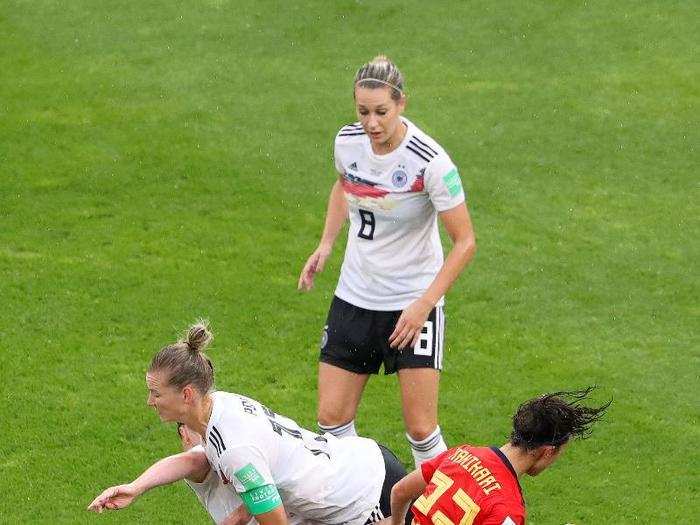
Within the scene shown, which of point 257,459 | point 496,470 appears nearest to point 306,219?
point 257,459

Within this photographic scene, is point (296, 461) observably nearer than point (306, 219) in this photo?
Yes

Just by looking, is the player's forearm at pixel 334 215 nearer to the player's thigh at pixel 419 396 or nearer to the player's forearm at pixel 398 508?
the player's thigh at pixel 419 396

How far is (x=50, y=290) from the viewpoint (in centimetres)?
1029

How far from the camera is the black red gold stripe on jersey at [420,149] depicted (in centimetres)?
677

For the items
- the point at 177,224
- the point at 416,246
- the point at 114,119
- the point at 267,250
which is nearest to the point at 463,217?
the point at 416,246

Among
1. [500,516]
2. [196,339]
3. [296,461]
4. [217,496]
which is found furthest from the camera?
[217,496]

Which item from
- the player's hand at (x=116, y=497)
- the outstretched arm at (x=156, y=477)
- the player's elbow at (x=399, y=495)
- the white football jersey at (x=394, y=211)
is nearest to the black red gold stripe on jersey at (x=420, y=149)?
the white football jersey at (x=394, y=211)

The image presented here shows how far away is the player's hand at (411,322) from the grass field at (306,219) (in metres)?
1.71

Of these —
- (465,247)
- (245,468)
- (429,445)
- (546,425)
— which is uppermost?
(465,247)

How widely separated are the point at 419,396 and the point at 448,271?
2.55ft

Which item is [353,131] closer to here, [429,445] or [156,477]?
[429,445]

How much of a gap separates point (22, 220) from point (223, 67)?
13.1 feet

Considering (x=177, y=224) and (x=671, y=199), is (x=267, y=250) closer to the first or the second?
(x=177, y=224)

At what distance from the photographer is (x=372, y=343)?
7.12 m
